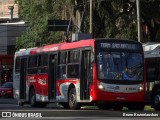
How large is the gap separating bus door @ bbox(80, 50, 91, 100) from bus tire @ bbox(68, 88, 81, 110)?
0.54m

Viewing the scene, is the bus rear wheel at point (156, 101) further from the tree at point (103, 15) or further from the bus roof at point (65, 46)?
Answer: the tree at point (103, 15)

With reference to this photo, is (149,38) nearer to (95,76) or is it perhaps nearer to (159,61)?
(159,61)

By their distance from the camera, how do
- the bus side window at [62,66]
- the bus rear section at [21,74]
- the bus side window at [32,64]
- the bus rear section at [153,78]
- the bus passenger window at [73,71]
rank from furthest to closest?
the bus rear section at [21,74], the bus side window at [32,64], the bus rear section at [153,78], the bus side window at [62,66], the bus passenger window at [73,71]

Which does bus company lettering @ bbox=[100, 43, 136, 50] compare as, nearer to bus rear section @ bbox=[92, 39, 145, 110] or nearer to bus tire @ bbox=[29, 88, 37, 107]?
bus rear section @ bbox=[92, 39, 145, 110]

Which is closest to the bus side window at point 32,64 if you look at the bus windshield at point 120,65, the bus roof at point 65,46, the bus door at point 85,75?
the bus roof at point 65,46

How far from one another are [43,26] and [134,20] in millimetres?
8289

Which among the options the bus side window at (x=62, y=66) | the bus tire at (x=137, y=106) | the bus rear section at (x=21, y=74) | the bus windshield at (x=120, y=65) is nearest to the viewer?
the bus windshield at (x=120, y=65)

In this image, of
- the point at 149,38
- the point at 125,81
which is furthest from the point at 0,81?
the point at 125,81

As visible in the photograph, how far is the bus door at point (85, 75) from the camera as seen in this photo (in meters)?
24.8

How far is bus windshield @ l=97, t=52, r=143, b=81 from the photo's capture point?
24.3 m

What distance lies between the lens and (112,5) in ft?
152

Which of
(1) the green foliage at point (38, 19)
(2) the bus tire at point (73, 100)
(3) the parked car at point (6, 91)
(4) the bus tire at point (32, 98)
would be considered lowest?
(3) the parked car at point (6, 91)

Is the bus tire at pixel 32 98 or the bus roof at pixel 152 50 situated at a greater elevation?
the bus roof at pixel 152 50

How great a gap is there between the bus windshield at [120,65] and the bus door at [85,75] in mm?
661
